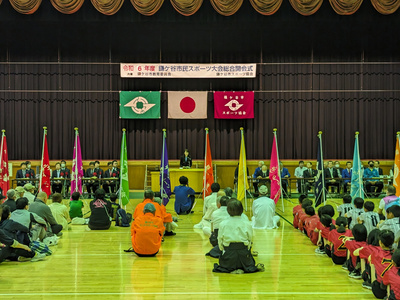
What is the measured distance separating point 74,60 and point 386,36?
12.6 metres

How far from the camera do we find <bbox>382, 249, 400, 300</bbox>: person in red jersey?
6203mm

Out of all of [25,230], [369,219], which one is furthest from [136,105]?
[369,219]

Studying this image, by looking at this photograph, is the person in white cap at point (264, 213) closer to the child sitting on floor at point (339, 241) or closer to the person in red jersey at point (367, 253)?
the child sitting on floor at point (339, 241)

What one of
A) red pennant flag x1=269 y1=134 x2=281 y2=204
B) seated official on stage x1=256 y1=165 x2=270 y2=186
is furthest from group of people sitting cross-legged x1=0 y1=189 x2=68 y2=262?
seated official on stage x1=256 y1=165 x2=270 y2=186

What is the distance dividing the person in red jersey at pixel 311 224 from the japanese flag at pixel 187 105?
11.1 meters

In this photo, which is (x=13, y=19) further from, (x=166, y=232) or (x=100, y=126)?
(x=166, y=232)

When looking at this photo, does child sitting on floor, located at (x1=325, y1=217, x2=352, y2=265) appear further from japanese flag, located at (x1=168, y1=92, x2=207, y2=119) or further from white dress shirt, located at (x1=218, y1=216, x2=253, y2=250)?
japanese flag, located at (x1=168, y1=92, x2=207, y2=119)

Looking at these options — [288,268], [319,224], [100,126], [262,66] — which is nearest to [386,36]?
[262,66]

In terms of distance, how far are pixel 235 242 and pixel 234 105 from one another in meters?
14.3

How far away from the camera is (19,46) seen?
72.2ft

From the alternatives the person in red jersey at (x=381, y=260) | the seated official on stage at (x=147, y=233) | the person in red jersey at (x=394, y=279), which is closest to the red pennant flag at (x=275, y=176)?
the seated official on stage at (x=147, y=233)

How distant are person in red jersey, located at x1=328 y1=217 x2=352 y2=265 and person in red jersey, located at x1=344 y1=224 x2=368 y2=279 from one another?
256 mm

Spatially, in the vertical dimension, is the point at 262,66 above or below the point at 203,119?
above

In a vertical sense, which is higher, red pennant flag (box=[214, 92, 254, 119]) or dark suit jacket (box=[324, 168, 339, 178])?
red pennant flag (box=[214, 92, 254, 119])
